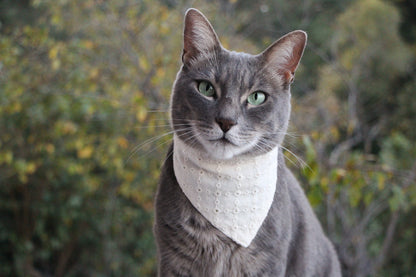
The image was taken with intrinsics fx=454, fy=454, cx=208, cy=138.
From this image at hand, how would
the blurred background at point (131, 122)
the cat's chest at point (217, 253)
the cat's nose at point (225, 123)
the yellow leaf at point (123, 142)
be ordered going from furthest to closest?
1. the yellow leaf at point (123, 142)
2. the blurred background at point (131, 122)
3. the cat's chest at point (217, 253)
4. the cat's nose at point (225, 123)

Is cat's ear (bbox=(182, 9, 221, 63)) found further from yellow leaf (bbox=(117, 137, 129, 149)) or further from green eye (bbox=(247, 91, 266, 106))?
yellow leaf (bbox=(117, 137, 129, 149))

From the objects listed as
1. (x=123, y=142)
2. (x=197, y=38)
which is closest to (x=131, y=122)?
(x=123, y=142)

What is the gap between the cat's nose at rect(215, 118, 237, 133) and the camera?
1266mm

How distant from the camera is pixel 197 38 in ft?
4.55

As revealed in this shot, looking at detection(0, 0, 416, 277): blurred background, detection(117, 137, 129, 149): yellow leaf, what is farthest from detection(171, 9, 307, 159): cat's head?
detection(117, 137, 129, 149): yellow leaf

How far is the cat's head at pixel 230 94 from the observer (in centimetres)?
130

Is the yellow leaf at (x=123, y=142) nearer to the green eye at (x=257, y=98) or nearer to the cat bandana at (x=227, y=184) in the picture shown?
the cat bandana at (x=227, y=184)

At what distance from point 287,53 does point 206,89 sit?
266 mm

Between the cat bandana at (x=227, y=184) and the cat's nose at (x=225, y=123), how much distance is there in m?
0.14

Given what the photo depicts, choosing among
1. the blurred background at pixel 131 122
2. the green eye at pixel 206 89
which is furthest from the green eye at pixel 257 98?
the blurred background at pixel 131 122

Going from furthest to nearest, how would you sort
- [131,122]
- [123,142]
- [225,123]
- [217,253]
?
[131,122] < [123,142] < [217,253] < [225,123]

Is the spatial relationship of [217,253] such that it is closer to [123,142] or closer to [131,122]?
[123,142]

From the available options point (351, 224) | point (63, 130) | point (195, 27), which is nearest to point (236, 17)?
point (63, 130)

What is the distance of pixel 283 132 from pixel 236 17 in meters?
2.32
